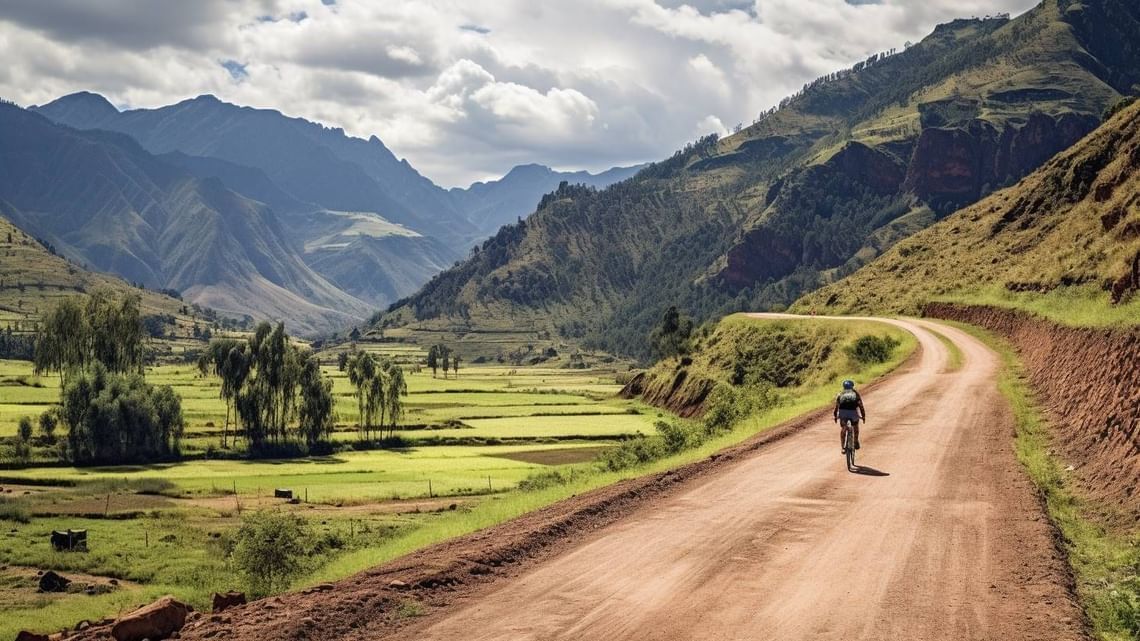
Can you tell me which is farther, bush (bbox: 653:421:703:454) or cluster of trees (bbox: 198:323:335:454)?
cluster of trees (bbox: 198:323:335:454)

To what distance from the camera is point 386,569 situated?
19.3 meters

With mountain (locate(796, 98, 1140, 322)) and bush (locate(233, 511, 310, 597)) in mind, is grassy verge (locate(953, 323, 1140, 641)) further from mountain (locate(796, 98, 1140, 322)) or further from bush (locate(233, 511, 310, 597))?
bush (locate(233, 511, 310, 597))

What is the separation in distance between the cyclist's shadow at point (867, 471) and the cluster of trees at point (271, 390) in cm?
9991

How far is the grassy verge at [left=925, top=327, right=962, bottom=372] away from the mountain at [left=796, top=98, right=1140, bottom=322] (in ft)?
18.2

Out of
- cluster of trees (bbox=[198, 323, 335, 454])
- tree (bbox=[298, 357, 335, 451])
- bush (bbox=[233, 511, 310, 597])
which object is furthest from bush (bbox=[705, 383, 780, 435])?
cluster of trees (bbox=[198, 323, 335, 454])

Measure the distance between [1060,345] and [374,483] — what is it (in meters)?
62.0


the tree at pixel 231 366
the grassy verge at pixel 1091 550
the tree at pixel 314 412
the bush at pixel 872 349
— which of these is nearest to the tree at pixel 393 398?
the tree at pixel 314 412

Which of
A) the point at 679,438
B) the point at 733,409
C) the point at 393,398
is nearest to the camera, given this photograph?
the point at 679,438

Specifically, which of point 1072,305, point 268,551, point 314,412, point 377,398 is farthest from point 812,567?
point 377,398

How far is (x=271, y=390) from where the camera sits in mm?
121812

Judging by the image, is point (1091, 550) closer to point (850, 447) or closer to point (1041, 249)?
point (850, 447)

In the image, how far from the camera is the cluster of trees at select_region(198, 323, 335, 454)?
11706 cm

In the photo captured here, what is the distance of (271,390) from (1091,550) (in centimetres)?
11730

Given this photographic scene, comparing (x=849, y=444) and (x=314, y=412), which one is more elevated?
(x=849, y=444)
